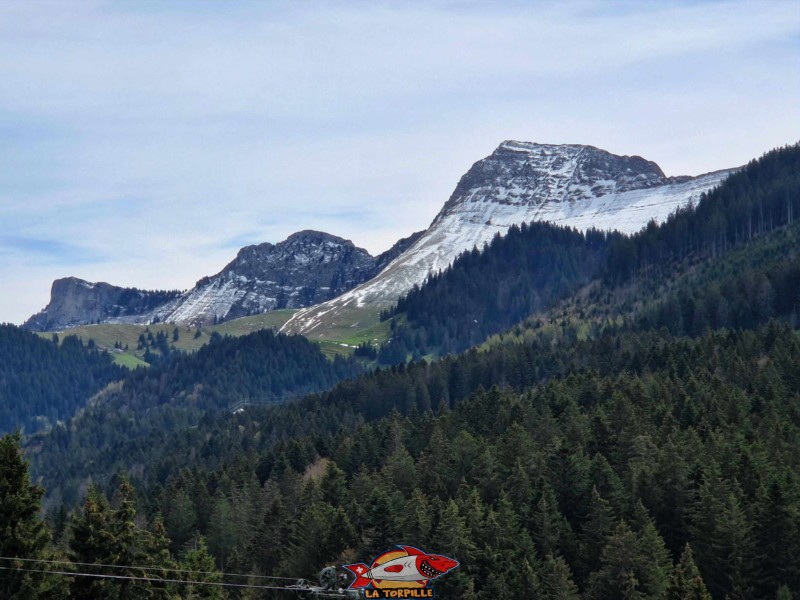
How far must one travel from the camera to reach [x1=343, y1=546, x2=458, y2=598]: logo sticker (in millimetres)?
37781

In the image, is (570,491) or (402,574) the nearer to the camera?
(402,574)

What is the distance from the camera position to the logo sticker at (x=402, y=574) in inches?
1487

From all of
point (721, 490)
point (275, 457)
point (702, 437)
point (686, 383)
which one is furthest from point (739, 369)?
point (275, 457)

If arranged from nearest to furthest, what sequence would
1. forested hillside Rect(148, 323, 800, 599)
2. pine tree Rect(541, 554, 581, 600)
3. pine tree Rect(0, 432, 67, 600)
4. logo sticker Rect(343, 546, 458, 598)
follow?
logo sticker Rect(343, 546, 458, 598) → pine tree Rect(0, 432, 67, 600) → pine tree Rect(541, 554, 581, 600) → forested hillside Rect(148, 323, 800, 599)

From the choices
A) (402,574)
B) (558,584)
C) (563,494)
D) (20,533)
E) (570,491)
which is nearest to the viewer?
(402,574)

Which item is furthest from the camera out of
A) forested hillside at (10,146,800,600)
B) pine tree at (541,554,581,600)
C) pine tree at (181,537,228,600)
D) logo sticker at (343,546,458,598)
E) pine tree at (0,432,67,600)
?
forested hillside at (10,146,800,600)

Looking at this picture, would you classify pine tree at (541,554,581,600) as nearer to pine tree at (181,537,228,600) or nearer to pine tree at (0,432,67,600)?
pine tree at (181,537,228,600)

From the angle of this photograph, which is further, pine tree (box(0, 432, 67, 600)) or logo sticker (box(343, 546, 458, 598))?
pine tree (box(0, 432, 67, 600))

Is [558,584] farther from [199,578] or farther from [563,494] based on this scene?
[199,578]

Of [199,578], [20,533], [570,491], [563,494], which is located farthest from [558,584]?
[20,533]

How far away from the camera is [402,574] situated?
126 feet

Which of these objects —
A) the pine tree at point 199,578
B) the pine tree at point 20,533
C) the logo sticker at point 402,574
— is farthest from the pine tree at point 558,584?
the logo sticker at point 402,574

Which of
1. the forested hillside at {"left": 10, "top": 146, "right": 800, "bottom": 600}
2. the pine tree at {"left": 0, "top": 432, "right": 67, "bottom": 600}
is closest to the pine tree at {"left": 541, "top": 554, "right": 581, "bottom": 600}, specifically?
the forested hillside at {"left": 10, "top": 146, "right": 800, "bottom": 600}

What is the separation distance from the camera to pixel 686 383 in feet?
507
